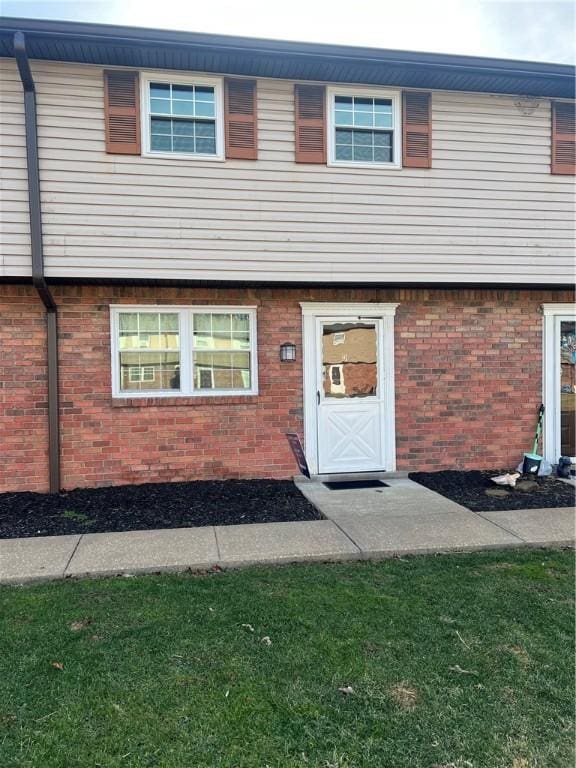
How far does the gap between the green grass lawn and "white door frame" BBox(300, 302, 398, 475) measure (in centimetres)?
318

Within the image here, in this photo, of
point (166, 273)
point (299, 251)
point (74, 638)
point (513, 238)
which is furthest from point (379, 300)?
point (74, 638)

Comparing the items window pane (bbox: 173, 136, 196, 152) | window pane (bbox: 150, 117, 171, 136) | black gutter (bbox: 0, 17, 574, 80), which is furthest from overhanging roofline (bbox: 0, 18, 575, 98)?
window pane (bbox: 173, 136, 196, 152)

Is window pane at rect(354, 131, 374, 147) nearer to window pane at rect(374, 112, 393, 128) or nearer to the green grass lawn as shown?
window pane at rect(374, 112, 393, 128)

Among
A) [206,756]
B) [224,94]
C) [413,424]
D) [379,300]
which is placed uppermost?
[224,94]

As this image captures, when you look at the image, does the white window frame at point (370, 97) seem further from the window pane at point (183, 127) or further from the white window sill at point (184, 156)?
the window pane at point (183, 127)

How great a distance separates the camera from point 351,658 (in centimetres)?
277

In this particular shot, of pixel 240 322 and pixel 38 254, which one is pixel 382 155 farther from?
pixel 38 254

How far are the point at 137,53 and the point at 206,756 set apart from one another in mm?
6604

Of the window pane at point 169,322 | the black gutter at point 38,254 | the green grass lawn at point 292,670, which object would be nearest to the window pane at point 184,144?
the black gutter at point 38,254

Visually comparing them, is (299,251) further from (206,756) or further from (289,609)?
(206,756)

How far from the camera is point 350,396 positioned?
281 inches

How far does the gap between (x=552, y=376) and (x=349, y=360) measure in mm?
3113

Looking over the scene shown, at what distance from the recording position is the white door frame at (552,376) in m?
7.43

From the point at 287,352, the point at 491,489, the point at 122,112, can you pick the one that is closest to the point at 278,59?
the point at 122,112
